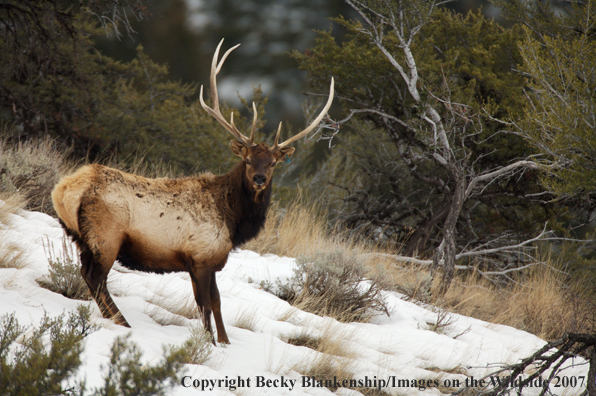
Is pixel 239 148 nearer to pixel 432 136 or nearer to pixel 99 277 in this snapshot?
pixel 99 277

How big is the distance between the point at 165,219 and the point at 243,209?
0.71 m

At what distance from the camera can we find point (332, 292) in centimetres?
570

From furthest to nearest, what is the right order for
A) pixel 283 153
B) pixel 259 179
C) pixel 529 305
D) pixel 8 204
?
pixel 529 305, pixel 8 204, pixel 283 153, pixel 259 179

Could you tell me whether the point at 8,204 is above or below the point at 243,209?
below

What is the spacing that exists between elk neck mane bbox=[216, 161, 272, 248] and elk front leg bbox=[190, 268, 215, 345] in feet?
1.40

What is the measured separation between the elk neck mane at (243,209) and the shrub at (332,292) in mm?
1394

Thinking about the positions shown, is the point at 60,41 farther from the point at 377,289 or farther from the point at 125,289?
the point at 377,289

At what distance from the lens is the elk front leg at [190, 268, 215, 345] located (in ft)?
13.2

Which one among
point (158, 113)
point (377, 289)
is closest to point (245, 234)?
point (377, 289)

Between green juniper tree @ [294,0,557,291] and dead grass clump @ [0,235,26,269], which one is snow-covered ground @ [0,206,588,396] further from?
green juniper tree @ [294,0,557,291]

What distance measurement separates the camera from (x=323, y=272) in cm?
589

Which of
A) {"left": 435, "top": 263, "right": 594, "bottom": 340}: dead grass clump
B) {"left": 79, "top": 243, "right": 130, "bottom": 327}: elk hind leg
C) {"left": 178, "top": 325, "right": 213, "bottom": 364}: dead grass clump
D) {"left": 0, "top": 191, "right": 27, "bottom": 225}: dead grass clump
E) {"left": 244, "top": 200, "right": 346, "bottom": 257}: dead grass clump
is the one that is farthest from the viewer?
{"left": 244, "top": 200, "right": 346, "bottom": 257}: dead grass clump

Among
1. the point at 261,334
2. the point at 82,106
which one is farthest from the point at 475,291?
the point at 82,106

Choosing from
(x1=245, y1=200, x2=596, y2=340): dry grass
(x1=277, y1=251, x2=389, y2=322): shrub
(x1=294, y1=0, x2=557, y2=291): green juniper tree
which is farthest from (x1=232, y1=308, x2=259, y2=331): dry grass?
(x1=294, y1=0, x2=557, y2=291): green juniper tree
